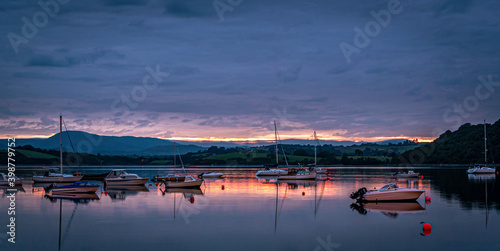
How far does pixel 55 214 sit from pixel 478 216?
3143 centimetres

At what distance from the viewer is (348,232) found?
27688 mm

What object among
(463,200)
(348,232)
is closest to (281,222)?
(348,232)

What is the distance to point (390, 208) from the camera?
38344 millimetres

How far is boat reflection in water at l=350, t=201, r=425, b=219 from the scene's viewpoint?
3600 cm

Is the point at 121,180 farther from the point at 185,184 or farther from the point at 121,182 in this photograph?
the point at 185,184

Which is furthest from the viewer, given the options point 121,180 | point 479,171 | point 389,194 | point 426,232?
point 479,171

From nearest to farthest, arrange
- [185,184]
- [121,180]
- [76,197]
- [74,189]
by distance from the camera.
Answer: [76,197], [74,189], [185,184], [121,180]

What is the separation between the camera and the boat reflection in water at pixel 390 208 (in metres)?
A: 36.0

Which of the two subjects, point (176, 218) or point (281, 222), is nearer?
point (281, 222)

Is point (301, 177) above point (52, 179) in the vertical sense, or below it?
below

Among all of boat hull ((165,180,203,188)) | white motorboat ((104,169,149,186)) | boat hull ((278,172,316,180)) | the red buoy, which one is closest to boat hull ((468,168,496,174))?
boat hull ((278,172,316,180))

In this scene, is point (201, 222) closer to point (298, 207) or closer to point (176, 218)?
point (176, 218)

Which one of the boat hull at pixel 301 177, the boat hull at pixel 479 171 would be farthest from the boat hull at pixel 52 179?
the boat hull at pixel 479 171

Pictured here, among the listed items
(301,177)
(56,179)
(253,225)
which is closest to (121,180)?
(56,179)
